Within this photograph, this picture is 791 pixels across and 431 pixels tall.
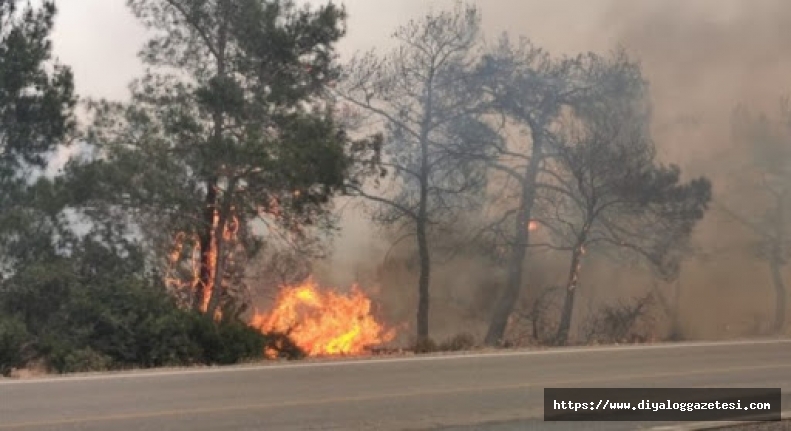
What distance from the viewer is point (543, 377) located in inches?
419

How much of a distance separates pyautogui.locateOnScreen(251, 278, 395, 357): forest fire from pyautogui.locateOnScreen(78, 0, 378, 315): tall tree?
1.53 m

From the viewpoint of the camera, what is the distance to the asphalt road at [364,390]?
25.2 feet

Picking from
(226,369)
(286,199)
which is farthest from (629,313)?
(226,369)

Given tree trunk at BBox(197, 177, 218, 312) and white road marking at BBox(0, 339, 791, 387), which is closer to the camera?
white road marking at BBox(0, 339, 791, 387)

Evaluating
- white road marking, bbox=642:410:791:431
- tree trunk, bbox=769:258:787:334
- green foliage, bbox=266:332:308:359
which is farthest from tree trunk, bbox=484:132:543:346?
white road marking, bbox=642:410:791:431

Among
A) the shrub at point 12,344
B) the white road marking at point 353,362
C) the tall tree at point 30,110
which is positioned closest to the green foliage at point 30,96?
the tall tree at point 30,110

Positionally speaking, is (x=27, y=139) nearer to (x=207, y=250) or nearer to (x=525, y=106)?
(x=207, y=250)

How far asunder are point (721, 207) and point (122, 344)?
79.7 feet

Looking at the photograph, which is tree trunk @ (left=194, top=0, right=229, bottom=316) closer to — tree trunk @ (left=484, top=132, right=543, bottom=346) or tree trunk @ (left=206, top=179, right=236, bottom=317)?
tree trunk @ (left=206, top=179, right=236, bottom=317)

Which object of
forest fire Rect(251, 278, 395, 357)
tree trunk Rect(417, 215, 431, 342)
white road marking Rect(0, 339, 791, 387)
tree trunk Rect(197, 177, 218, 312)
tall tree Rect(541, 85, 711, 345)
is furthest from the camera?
tall tree Rect(541, 85, 711, 345)

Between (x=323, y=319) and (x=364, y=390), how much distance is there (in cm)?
1330

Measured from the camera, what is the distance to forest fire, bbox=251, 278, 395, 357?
2127 cm

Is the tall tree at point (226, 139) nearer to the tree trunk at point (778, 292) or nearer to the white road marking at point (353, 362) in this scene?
the white road marking at point (353, 362)

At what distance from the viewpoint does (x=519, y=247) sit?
2811cm
